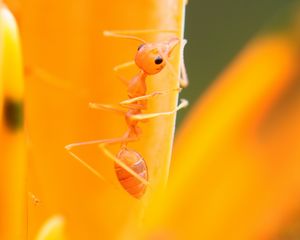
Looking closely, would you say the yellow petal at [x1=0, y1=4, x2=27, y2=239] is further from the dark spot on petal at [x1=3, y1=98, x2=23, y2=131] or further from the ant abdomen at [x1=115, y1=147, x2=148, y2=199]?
the ant abdomen at [x1=115, y1=147, x2=148, y2=199]

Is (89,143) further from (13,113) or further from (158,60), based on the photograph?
(13,113)

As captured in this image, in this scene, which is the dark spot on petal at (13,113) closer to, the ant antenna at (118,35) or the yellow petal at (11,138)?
the yellow petal at (11,138)

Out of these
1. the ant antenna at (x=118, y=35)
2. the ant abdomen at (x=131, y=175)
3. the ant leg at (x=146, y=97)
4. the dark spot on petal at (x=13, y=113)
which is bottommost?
the ant abdomen at (x=131, y=175)

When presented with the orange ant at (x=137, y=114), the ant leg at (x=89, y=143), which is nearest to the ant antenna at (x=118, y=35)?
the orange ant at (x=137, y=114)

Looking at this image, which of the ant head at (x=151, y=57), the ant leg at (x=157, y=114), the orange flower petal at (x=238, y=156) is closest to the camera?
the orange flower petal at (x=238, y=156)

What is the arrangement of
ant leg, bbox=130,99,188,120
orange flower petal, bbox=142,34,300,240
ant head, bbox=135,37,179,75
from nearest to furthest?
orange flower petal, bbox=142,34,300,240
ant leg, bbox=130,99,188,120
ant head, bbox=135,37,179,75

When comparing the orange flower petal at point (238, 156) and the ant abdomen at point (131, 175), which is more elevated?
the orange flower petal at point (238, 156)

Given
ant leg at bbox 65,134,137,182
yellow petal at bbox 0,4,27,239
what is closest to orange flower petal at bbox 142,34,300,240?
yellow petal at bbox 0,4,27,239

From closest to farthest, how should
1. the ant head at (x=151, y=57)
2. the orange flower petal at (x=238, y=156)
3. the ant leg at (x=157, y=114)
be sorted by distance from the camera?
the orange flower petal at (x=238, y=156), the ant leg at (x=157, y=114), the ant head at (x=151, y=57)
